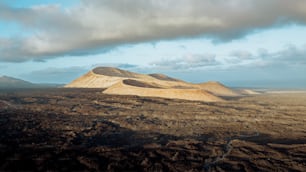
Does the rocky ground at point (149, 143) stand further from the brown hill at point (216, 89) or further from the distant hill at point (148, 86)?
the brown hill at point (216, 89)

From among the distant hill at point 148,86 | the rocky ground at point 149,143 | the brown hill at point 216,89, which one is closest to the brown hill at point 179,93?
the distant hill at point 148,86

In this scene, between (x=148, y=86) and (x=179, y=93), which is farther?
(x=148, y=86)

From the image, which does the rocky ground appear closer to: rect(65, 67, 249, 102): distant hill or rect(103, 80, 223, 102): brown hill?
rect(103, 80, 223, 102): brown hill

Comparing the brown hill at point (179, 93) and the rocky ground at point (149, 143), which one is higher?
the brown hill at point (179, 93)

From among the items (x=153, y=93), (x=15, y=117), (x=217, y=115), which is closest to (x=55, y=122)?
(x=15, y=117)

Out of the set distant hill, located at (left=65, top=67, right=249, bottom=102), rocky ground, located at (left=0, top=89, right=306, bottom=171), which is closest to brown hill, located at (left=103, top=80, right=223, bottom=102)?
distant hill, located at (left=65, top=67, right=249, bottom=102)

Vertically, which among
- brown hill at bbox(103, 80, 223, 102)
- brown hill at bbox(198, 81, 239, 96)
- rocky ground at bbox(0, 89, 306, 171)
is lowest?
rocky ground at bbox(0, 89, 306, 171)

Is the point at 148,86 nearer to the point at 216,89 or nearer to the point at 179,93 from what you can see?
the point at 179,93

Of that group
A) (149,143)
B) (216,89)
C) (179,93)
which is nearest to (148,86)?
(179,93)
